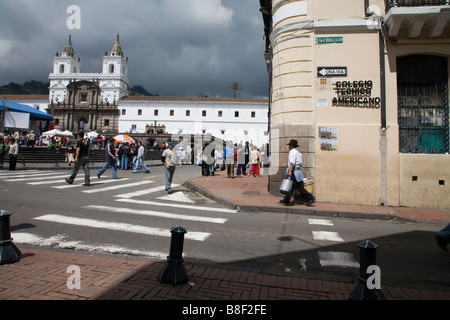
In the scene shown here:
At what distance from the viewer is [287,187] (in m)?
8.52

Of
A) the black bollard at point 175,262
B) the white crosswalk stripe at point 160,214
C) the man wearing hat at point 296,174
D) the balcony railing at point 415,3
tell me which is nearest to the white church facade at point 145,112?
the balcony railing at point 415,3

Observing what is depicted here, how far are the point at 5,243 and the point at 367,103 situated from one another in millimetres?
9817

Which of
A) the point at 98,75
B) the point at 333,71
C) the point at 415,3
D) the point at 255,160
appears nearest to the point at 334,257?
the point at 333,71

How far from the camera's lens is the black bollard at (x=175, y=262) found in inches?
132

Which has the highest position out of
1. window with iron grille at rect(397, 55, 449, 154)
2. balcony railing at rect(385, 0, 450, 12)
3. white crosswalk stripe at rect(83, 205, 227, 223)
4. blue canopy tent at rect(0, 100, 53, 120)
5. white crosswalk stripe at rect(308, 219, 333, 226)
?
blue canopy tent at rect(0, 100, 53, 120)

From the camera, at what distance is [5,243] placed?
3887mm

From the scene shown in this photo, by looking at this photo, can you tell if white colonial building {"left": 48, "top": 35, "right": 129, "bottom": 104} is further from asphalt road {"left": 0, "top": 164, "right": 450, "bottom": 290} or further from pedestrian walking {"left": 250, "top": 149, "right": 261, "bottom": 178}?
asphalt road {"left": 0, "top": 164, "right": 450, "bottom": 290}

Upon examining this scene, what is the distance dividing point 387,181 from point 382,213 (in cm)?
176

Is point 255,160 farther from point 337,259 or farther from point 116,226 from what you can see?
point 337,259

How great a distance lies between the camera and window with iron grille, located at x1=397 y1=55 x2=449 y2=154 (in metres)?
9.48

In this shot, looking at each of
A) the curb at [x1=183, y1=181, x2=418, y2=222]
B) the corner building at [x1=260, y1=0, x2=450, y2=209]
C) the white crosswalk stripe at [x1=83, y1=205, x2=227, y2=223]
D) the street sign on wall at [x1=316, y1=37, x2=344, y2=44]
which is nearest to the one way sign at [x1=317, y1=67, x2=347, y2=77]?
the corner building at [x1=260, y1=0, x2=450, y2=209]

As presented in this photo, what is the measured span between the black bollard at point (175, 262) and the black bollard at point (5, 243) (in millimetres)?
2147

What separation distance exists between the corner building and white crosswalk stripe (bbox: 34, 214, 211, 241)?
5.20 m

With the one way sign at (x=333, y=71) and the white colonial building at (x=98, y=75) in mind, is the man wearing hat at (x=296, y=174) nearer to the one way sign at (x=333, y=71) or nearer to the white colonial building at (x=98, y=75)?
the one way sign at (x=333, y=71)
